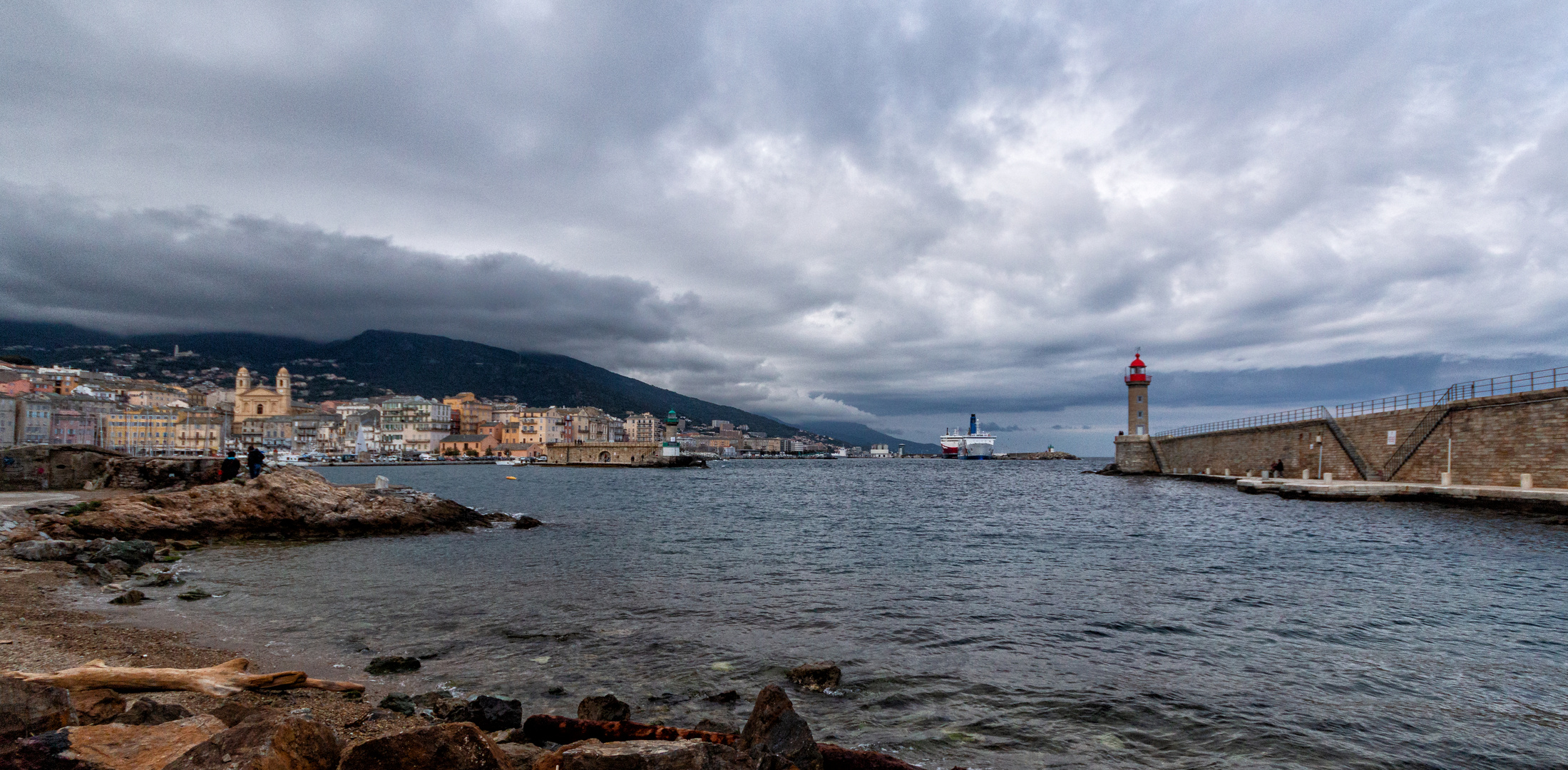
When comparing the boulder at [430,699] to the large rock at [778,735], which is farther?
the boulder at [430,699]

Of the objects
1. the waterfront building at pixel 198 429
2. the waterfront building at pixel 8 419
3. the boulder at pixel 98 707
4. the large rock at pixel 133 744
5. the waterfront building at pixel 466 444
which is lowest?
the waterfront building at pixel 466 444

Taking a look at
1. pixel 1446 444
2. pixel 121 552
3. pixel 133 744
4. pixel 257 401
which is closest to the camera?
pixel 133 744

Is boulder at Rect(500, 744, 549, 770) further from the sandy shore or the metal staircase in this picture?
the metal staircase

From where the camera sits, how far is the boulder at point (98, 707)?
16.7 ft

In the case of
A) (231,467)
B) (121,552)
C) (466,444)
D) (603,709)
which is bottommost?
(466,444)

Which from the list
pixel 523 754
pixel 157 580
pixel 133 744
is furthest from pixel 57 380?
pixel 523 754

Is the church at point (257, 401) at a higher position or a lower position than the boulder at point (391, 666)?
higher

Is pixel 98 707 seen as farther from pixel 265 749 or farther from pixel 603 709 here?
pixel 603 709

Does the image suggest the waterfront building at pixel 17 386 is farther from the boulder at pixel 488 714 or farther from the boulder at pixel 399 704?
the boulder at pixel 488 714

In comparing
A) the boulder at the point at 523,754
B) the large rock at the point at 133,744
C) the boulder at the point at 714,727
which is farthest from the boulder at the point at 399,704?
the boulder at the point at 714,727

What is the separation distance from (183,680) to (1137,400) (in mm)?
86134

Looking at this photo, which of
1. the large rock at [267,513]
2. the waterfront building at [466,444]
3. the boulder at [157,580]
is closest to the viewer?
the boulder at [157,580]

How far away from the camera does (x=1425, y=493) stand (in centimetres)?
3359

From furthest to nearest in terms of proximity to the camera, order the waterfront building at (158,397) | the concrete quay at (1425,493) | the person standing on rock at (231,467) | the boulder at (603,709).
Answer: the waterfront building at (158,397) < the concrete quay at (1425,493) < the person standing on rock at (231,467) < the boulder at (603,709)
